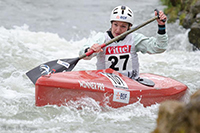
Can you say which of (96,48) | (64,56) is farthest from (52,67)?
(64,56)

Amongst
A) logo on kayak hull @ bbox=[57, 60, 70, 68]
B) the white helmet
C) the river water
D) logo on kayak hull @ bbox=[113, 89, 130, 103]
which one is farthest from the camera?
logo on kayak hull @ bbox=[57, 60, 70, 68]

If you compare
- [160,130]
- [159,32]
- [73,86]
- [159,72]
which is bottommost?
[159,72]

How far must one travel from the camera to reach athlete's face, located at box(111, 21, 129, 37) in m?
4.70

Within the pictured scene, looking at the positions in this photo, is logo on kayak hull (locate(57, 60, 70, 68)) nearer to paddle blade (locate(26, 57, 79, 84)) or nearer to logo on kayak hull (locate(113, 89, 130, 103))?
paddle blade (locate(26, 57, 79, 84))

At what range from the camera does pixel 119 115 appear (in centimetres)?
418

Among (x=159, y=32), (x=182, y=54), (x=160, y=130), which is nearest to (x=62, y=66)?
(x=159, y=32)

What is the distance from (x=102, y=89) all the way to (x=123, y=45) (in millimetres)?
869

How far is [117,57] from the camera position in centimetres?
466

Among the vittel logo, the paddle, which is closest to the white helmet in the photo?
the paddle

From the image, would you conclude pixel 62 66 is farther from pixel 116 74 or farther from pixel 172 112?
pixel 172 112

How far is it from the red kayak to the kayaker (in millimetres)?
207

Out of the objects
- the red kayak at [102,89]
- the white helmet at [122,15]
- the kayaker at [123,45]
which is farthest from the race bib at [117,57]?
the white helmet at [122,15]

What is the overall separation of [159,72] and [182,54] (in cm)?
167

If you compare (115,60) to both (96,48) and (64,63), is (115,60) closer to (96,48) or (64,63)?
(96,48)
